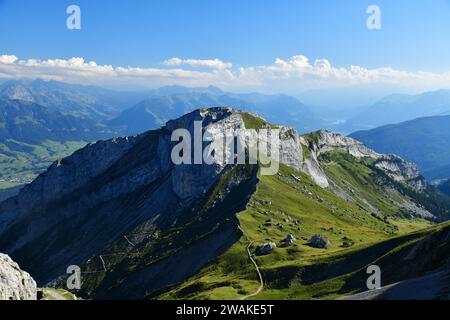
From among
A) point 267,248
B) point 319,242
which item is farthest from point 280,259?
point 319,242

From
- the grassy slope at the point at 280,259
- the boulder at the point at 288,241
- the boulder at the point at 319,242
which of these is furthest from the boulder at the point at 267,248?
the boulder at the point at 319,242

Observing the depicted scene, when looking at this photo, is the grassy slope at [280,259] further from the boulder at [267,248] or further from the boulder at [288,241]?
the boulder at [288,241]

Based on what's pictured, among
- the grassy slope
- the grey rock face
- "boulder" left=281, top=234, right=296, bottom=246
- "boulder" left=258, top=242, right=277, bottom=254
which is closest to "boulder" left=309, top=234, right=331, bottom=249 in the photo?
the grassy slope

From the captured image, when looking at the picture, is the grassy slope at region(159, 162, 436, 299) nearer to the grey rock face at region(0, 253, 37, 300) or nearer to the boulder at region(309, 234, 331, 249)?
the boulder at region(309, 234, 331, 249)

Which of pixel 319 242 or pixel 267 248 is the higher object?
pixel 267 248

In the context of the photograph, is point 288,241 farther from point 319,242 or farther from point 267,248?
point 267,248

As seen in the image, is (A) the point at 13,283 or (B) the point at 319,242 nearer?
(A) the point at 13,283

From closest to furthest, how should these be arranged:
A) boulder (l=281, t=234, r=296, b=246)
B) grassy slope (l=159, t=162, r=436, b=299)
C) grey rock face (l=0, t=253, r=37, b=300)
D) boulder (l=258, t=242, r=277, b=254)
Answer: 1. grey rock face (l=0, t=253, r=37, b=300)
2. grassy slope (l=159, t=162, r=436, b=299)
3. boulder (l=258, t=242, r=277, b=254)
4. boulder (l=281, t=234, r=296, b=246)

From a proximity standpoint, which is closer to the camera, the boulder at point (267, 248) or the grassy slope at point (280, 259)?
the grassy slope at point (280, 259)
